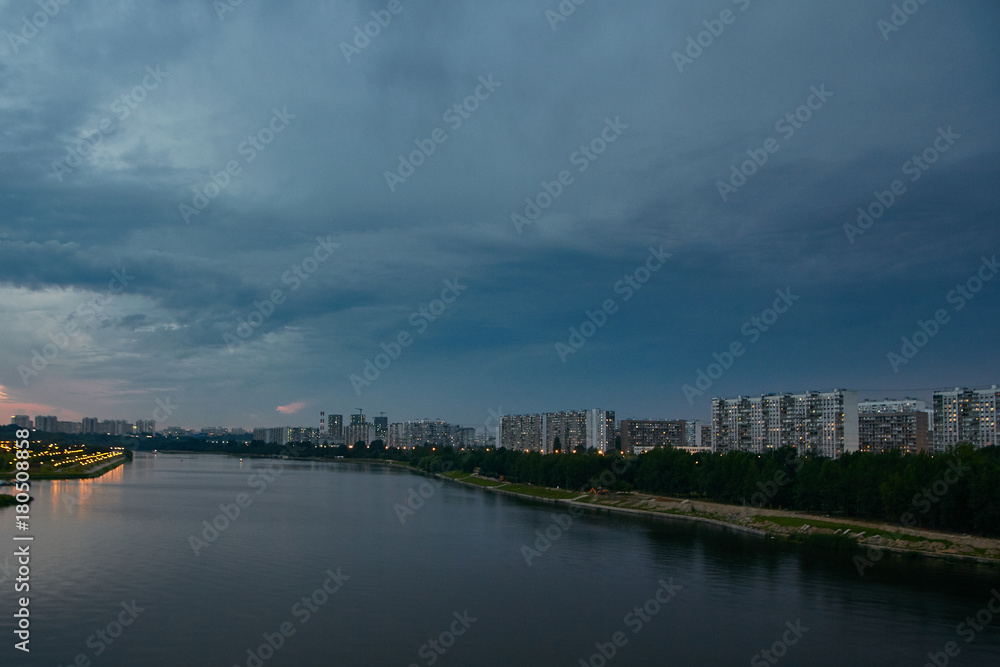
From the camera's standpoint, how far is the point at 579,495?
51062 millimetres

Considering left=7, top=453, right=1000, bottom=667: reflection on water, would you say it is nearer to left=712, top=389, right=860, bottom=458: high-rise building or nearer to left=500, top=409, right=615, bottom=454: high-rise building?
left=712, top=389, right=860, bottom=458: high-rise building

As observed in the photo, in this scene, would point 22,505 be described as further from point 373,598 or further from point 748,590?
point 748,590

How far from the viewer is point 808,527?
106 ft

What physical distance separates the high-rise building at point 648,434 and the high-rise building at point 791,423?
2498 centimetres

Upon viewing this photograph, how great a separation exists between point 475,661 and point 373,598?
5.06 meters

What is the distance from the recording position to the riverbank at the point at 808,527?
1059 inches

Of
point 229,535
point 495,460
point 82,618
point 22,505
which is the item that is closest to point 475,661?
point 82,618

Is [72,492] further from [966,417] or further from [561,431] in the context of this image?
[561,431]

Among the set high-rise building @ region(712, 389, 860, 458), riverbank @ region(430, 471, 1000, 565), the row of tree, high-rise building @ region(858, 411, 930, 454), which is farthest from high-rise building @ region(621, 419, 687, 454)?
riverbank @ region(430, 471, 1000, 565)

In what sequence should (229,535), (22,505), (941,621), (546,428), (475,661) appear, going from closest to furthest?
(475,661) < (941,621) < (229,535) < (22,505) < (546,428)

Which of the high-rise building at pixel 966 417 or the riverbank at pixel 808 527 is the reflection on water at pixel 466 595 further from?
the high-rise building at pixel 966 417

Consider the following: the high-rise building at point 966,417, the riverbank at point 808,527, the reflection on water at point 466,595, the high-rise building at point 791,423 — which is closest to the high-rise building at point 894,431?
the high-rise building at point 791,423

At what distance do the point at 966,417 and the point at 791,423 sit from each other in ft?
50.7

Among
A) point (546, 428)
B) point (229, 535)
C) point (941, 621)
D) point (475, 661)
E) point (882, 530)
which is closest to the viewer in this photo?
point (475, 661)
